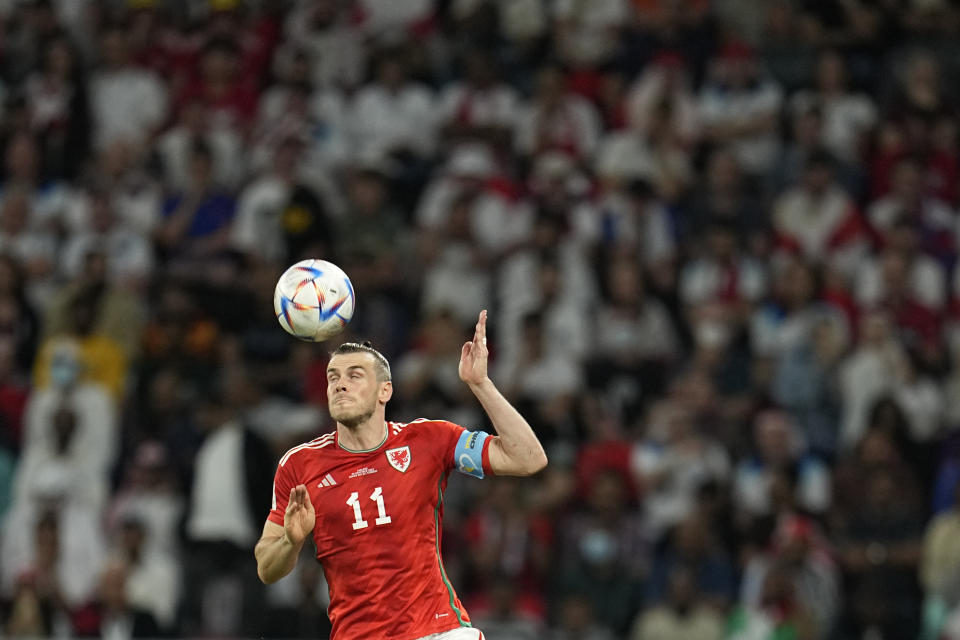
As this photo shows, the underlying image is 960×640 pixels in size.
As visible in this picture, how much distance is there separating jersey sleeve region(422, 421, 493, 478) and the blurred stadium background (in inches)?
216

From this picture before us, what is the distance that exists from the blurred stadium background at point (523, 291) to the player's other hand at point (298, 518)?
6.08 metres

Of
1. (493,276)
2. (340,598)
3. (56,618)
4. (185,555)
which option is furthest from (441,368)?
(340,598)

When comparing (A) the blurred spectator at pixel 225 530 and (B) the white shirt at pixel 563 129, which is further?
(B) the white shirt at pixel 563 129

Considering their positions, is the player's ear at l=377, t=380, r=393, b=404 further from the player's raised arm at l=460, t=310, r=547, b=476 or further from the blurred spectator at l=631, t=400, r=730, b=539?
the blurred spectator at l=631, t=400, r=730, b=539

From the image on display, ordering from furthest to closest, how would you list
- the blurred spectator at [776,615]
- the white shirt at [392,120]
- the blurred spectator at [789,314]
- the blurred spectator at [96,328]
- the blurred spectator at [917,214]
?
the white shirt at [392,120] < the blurred spectator at [917,214] < the blurred spectator at [96,328] < the blurred spectator at [789,314] < the blurred spectator at [776,615]

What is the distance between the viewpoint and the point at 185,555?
46.8ft

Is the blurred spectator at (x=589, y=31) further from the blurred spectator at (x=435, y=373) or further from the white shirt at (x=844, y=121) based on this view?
the blurred spectator at (x=435, y=373)

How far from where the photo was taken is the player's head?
7.87 meters

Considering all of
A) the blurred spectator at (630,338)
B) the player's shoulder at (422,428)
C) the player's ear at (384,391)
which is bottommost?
the player's shoulder at (422,428)

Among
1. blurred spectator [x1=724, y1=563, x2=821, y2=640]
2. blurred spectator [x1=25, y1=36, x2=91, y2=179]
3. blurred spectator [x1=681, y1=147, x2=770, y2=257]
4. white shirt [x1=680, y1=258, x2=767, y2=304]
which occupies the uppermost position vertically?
blurred spectator [x1=25, y1=36, x2=91, y2=179]

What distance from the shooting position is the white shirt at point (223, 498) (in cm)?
1400

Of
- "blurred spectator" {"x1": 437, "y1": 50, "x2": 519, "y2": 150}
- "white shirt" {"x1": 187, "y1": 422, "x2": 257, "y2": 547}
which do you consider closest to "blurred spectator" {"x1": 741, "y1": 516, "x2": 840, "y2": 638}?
"white shirt" {"x1": 187, "y1": 422, "x2": 257, "y2": 547}

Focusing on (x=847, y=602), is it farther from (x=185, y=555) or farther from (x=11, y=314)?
(x=11, y=314)

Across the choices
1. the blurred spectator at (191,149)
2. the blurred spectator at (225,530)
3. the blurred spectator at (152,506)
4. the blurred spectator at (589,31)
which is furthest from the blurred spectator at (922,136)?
the blurred spectator at (152,506)
